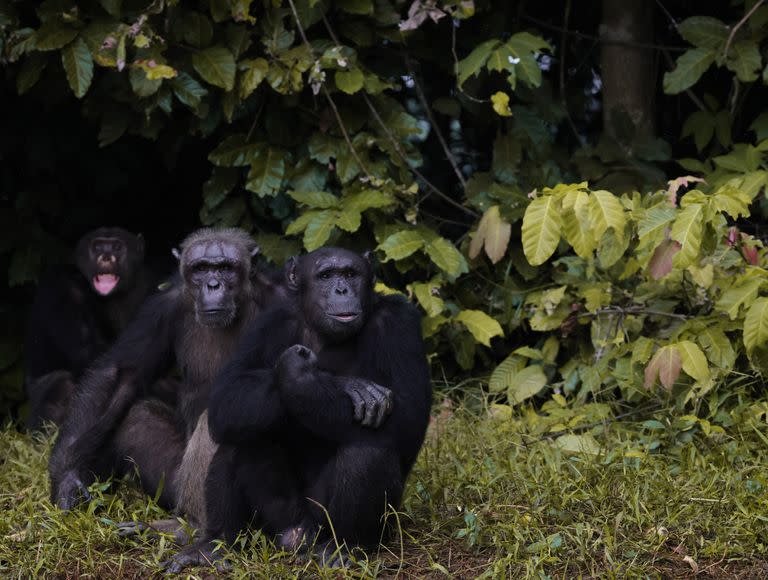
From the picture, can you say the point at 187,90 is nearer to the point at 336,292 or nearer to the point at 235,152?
the point at 235,152

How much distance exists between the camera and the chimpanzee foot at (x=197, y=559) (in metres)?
4.15

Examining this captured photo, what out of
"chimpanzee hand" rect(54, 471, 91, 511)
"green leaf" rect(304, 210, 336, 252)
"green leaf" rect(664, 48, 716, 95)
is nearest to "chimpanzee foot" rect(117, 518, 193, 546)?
"chimpanzee hand" rect(54, 471, 91, 511)

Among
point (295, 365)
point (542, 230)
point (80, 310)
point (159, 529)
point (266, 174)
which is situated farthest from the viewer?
point (80, 310)

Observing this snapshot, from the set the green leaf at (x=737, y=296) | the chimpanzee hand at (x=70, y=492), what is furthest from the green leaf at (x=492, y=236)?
the chimpanzee hand at (x=70, y=492)

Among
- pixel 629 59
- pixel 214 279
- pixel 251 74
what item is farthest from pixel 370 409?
pixel 629 59

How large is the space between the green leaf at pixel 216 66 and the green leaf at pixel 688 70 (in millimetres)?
2232

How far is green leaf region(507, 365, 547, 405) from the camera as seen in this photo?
6.00m

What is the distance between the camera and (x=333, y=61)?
19.2ft

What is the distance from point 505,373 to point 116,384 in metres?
2.19

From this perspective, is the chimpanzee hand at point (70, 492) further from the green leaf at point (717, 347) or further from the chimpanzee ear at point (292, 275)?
the green leaf at point (717, 347)

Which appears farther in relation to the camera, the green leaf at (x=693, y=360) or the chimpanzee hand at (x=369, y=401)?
the green leaf at (x=693, y=360)

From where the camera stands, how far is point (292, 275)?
178 inches

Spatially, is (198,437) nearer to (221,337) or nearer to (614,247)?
(221,337)

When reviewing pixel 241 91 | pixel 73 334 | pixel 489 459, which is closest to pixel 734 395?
pixel 489 459
